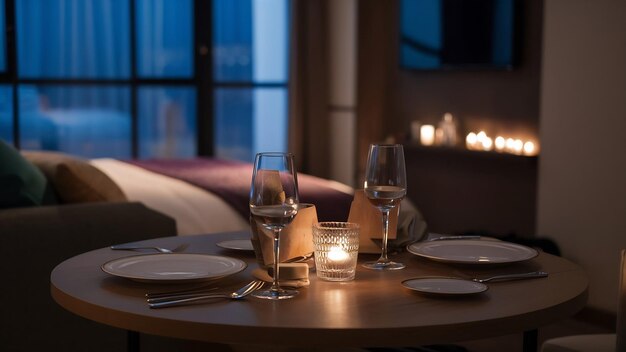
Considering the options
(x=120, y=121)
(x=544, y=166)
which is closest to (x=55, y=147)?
(x=120, y=121)

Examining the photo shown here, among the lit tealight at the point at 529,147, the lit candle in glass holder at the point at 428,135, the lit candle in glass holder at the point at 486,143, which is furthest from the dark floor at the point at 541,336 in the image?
the lit candle in glass holder at the point at 428,135

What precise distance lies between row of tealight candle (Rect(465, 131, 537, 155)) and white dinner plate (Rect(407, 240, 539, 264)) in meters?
2.71

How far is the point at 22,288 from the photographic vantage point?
7.82 feet

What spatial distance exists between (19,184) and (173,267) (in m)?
→ 1.35

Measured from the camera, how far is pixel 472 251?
167cm

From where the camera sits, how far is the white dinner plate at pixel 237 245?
169 cm

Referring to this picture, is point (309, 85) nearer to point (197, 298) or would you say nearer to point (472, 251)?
point (472, 251)

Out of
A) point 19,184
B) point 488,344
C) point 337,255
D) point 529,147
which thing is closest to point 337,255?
point 337,255

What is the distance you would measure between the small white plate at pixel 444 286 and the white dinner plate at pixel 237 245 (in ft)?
1.32

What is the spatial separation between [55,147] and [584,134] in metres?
3.47

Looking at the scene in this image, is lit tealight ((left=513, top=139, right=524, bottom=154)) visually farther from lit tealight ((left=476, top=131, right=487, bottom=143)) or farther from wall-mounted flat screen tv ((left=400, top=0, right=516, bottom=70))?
wall-mounted flat screen tv ((left=400, top=0, right=516, bottom=70))

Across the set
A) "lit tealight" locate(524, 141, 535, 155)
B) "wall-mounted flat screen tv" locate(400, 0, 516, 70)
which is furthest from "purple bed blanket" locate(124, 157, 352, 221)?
"wall-mounted flat screen tv" locate(400, 0, 516, 70)

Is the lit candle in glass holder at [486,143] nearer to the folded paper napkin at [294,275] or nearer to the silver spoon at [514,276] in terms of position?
the silver spoon at [514,276]

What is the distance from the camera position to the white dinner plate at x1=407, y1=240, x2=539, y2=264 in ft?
5.17
